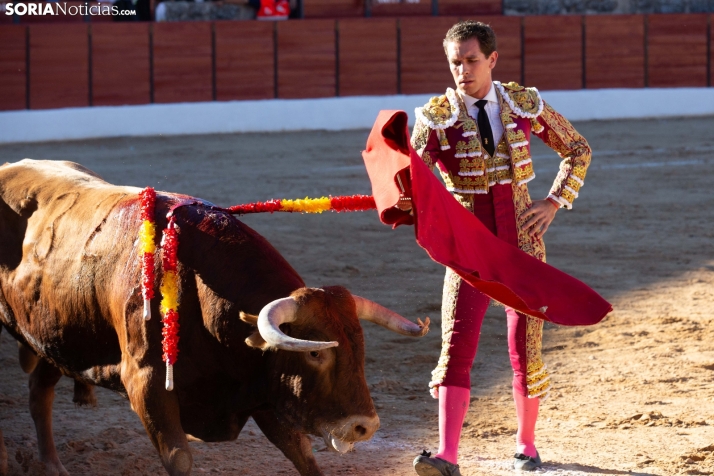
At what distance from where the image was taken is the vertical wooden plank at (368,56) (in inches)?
453

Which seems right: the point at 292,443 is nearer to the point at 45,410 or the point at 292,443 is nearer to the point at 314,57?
the point at 45,410

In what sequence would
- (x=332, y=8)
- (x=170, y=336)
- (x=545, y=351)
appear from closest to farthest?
(x=170, y=336), (x=545, y=351), (x=332, y=8)

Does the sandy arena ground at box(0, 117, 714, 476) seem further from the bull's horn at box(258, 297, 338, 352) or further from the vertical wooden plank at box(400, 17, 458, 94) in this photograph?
the vertical wooden plank at box(400, 17, 458, 94)

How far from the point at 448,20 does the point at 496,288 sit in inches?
377

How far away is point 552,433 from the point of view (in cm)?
321

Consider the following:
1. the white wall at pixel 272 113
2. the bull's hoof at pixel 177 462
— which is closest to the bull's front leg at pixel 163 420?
the bull's hoof at pixel 177 462

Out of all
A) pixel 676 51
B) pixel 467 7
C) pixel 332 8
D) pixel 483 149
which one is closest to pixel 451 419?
pixel 483 149

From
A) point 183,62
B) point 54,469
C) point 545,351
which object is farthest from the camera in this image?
point 183,62

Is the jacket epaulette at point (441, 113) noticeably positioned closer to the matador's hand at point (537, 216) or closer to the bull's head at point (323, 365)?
the matador's hand at point (537, 216)

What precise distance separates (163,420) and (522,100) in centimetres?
124

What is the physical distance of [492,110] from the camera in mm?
2689

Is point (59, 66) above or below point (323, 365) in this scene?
above

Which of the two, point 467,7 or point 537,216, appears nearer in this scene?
point 537,216

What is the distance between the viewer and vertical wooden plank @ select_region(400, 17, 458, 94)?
11602mm
